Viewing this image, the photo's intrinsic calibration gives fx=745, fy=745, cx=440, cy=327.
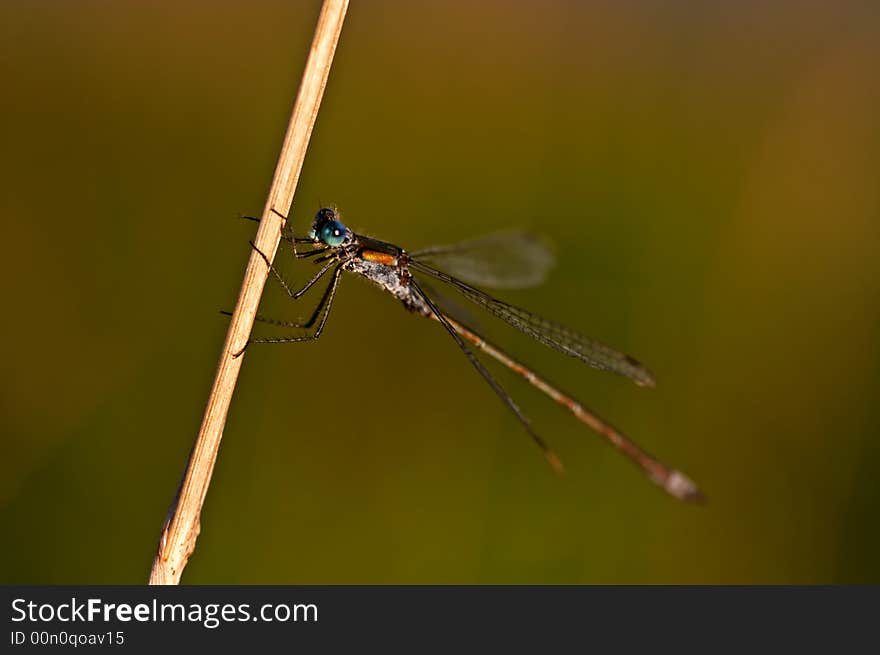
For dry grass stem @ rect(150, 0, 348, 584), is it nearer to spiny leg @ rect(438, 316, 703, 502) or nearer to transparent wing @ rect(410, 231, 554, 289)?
spiny leg @ rect(438, 316, 703, 502)

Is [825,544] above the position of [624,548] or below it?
above

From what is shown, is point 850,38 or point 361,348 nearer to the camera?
point 361,348

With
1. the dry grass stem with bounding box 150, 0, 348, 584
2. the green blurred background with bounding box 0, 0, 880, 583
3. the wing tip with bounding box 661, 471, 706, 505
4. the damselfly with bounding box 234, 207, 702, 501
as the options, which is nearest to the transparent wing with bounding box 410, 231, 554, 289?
the damselfly with bounding box 234, 207, 702, 501

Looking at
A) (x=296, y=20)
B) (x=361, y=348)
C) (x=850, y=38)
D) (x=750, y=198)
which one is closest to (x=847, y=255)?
(x=750, y=198)

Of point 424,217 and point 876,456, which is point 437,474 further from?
point 876,456

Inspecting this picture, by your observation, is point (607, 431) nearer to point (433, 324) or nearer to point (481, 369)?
point (481, 369)

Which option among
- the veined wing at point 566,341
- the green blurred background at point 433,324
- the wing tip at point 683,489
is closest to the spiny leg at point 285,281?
the veined wing at point 566,341

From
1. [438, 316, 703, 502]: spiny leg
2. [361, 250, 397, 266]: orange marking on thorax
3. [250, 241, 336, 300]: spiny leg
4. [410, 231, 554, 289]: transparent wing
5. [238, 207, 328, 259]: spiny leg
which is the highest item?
[410, 231, 554, 289]: transparent wing
